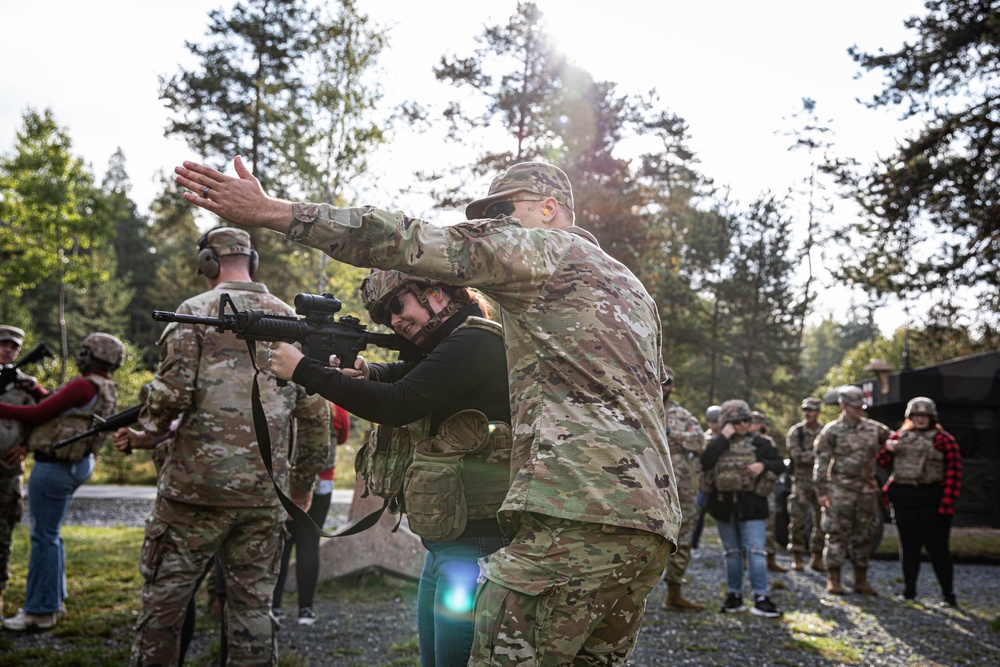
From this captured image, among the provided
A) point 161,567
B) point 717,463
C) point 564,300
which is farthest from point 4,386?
point 717,463

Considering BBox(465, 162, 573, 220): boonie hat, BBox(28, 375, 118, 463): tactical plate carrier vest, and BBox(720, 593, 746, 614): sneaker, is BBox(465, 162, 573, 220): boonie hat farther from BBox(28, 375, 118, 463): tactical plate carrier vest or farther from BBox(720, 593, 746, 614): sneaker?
BBox(720, 593, 746, 614): sneaker

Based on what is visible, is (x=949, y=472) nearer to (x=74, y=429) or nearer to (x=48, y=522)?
(x=74, y=429)

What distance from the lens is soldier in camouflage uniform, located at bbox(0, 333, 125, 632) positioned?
18.5 ft

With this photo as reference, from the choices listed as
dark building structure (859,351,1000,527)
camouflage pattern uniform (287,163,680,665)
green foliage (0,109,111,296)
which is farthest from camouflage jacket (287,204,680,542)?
green foliage (0,109,111,296)

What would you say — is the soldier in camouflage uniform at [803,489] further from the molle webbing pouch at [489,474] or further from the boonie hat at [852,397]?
the molle webbing pouch at [489,474]

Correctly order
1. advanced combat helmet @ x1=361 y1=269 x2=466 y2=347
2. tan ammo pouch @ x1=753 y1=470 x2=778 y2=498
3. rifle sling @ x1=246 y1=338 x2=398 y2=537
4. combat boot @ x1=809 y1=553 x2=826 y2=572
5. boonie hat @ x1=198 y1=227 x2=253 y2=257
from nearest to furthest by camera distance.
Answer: advanced combat helmet @ x1=361 y1=269 x2=466 y2=347
rifle sling @ x1=246 y1=338 x2=398 y2=537
boonie hat @ x1=198 y1=227 x2=253 y2=257
tan ammo pouch @ x1=753 y1=470 x2=778 y2=498
combat boot @ x1=809 y1=553 x2=826 y2=572

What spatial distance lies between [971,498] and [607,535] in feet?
39.1

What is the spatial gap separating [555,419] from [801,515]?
1045 centimetres

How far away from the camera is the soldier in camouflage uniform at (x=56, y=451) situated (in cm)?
565

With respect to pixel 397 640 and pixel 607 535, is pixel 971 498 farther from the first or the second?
pixel 607 535

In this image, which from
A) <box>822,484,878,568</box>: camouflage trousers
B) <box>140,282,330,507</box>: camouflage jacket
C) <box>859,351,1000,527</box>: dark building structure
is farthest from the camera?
<box>859,351,1000,527</box>: dark building structure

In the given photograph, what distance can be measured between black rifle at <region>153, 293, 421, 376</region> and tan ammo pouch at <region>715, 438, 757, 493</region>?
17.9ft

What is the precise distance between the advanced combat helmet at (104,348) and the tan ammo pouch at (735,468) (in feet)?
17.9

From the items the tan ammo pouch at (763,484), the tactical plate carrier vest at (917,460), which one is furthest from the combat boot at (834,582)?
the tan ammo pouch at (763,484)
